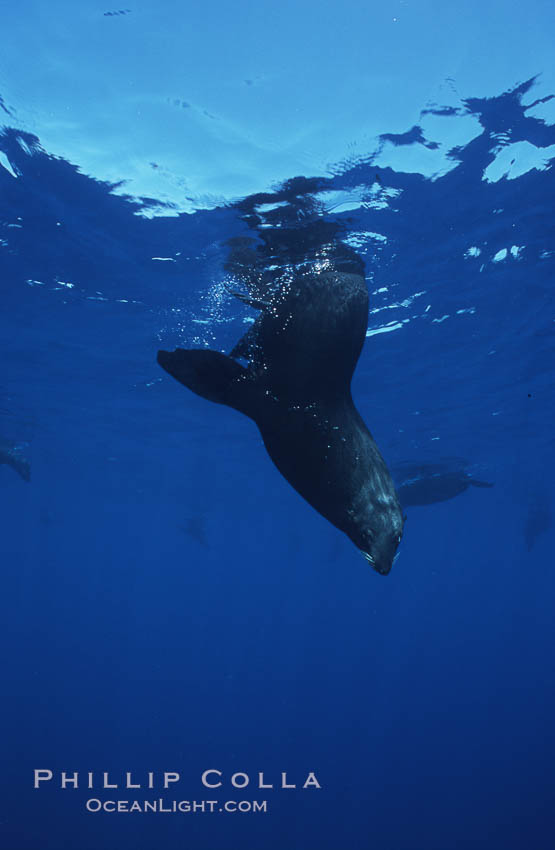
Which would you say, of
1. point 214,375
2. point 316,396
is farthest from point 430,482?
point 214,375

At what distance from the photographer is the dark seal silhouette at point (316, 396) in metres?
2.79

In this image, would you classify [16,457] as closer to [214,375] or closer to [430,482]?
[430,482]

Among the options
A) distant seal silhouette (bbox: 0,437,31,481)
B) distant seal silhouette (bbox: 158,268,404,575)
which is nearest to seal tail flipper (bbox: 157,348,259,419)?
distant seal silhouette (bbox: 158,268,404,575)

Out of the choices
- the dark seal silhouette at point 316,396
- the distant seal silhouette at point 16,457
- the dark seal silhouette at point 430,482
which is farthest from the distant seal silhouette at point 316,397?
the dark seal silhouette at point 430,482

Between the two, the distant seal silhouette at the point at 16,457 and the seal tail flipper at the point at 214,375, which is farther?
the distant seal silhouette at the point at 16,457

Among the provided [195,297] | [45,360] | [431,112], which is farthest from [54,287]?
[431,112]

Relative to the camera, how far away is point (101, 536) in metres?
75.9

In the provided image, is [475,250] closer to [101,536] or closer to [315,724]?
[315,724]

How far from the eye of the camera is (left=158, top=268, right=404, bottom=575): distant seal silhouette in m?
2.78

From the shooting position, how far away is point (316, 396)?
3.29 m

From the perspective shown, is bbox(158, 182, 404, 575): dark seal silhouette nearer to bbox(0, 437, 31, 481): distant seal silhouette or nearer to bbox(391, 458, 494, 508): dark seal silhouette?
bbox(0, 437, 31, 481): distant seal silhouette

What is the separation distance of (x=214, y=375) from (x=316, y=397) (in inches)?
27.4

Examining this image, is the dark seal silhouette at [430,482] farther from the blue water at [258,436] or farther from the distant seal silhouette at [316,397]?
the distant seal silhouette at [316,397]

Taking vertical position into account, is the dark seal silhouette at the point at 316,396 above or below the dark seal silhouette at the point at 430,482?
below
